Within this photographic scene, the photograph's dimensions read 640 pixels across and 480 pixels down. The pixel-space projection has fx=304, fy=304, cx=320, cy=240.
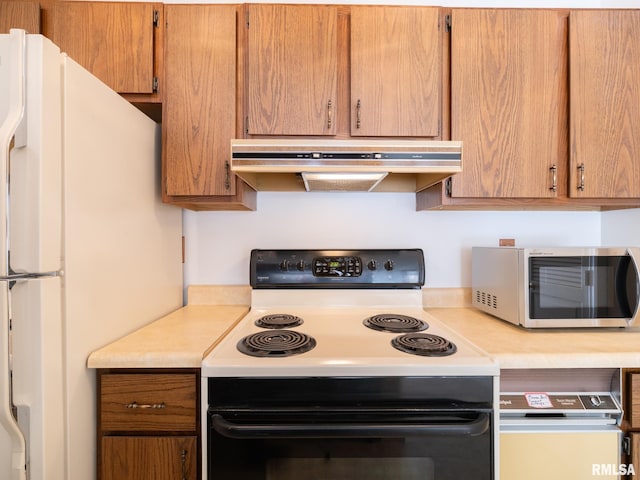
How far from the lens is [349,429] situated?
0.87 metres

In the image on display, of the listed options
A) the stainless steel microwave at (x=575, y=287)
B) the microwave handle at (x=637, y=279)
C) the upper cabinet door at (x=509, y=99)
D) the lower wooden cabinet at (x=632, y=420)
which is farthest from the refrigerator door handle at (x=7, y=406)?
the microwave handle at (x=637, y=279)

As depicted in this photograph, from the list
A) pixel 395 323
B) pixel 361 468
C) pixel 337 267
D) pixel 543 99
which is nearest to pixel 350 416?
pixel 361 468

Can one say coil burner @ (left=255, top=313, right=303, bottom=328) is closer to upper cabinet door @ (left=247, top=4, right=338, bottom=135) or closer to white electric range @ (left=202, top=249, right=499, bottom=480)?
white electric range @ (left=202, top=249, right=499, bottom=480)

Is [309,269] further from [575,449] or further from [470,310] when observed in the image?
[575,449]

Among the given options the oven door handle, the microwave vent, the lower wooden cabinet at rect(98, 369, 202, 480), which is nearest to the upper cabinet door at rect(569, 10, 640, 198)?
the microwave vent

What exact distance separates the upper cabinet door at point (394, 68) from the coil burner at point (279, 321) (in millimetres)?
844

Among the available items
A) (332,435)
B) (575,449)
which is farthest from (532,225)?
(332,435)

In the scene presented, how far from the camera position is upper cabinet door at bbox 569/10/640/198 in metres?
1.28

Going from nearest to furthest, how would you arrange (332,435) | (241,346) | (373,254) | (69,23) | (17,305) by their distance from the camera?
(17,305), (332,435), (241,346), (69,23), (373,254)

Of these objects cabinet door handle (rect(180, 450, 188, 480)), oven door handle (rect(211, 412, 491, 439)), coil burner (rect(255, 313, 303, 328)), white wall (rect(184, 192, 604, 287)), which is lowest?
cabinet door handle (rect(180, 450, 188, 480))

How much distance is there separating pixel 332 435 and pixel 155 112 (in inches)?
58.9

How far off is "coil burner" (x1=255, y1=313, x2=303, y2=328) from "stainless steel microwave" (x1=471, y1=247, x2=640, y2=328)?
0.90 metres

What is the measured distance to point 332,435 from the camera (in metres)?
0.87

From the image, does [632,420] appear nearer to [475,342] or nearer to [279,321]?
[475,342]
